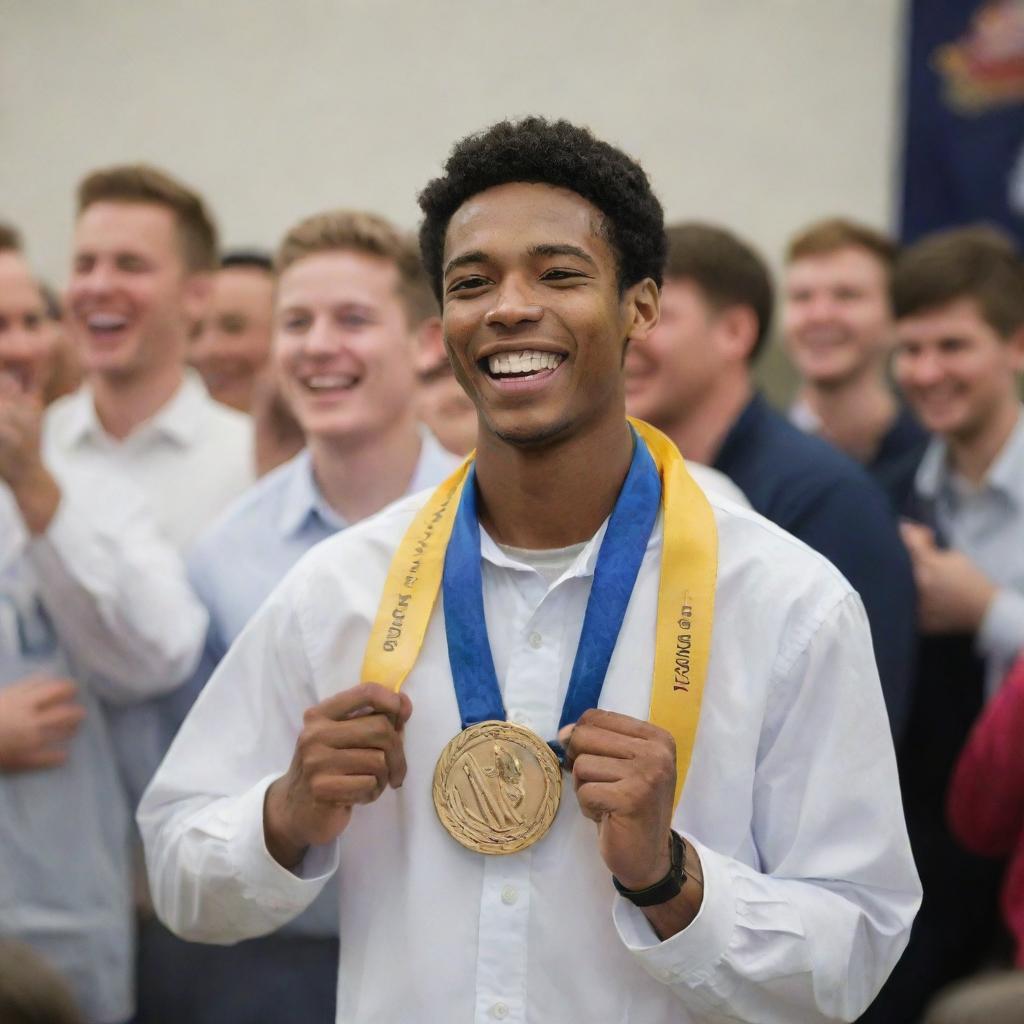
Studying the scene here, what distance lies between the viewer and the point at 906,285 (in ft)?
12.6

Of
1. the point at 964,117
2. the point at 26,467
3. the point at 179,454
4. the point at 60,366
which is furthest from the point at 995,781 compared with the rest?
the point at 964,117

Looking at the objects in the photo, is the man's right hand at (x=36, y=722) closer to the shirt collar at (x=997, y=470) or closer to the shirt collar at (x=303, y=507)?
the shirt collar at (x=303, y=507)

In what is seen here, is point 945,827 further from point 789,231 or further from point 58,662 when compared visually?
point 789,231

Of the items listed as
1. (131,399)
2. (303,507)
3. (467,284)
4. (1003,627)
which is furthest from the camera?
(131,399)

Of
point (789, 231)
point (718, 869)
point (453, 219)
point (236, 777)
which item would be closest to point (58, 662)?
point (236, 777)

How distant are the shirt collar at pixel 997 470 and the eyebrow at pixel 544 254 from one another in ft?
6.65

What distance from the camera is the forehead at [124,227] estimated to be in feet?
12.9

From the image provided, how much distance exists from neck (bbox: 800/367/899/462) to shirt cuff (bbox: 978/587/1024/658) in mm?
1330

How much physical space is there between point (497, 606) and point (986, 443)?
2.14 meters

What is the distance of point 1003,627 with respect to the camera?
3291 mm

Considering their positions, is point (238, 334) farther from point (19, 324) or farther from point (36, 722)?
point (36, 722)

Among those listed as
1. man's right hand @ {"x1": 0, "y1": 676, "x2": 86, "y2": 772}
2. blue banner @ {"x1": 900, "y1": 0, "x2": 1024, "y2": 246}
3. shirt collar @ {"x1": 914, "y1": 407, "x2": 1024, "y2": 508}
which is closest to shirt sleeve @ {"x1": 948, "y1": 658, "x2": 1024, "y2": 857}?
shirt collar @ {"x1": 914, "y1": 407, "x2": 1024, "y2": 508}

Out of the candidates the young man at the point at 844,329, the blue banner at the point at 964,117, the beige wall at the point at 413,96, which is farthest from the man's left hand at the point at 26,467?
the blue banner at the point at 964,117

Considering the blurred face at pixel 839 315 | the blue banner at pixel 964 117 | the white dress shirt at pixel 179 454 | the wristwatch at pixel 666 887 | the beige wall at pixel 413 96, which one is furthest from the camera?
the beige wall at pixel 413 96
